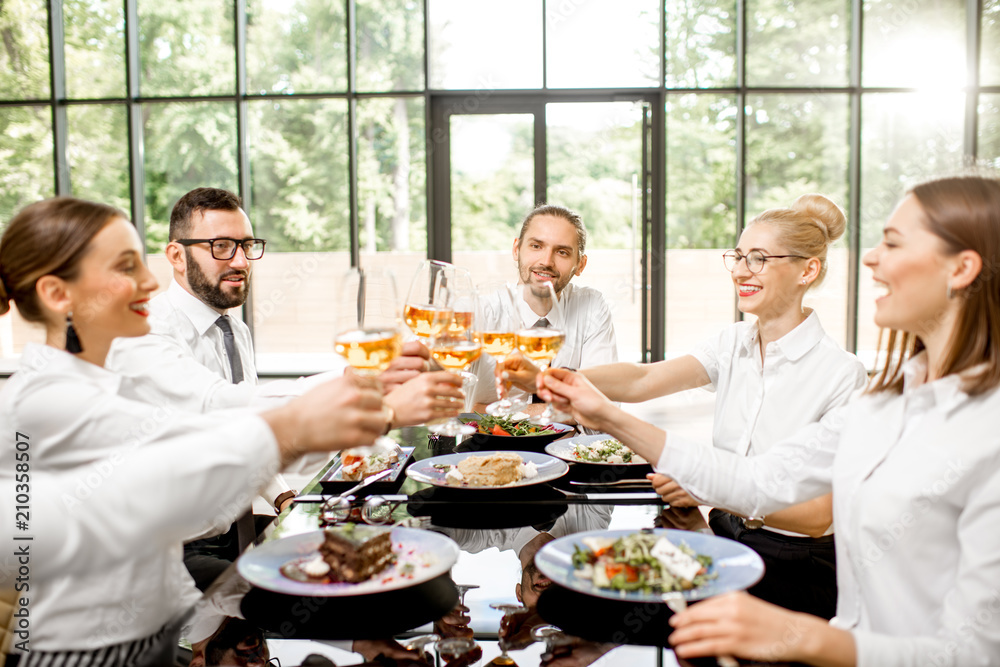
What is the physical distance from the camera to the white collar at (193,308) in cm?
269

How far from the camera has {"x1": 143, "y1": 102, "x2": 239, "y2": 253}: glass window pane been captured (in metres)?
7.00

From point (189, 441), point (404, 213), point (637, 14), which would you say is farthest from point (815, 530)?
point (637, 14)

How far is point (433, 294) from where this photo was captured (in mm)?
1583

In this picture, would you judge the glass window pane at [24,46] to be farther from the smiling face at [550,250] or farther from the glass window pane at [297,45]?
the smiling face at [550,250]

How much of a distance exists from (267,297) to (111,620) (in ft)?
20.2

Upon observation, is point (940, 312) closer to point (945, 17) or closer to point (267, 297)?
point (267, 297)

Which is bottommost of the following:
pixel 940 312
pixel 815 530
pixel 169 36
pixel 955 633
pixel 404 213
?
pixel 815 530

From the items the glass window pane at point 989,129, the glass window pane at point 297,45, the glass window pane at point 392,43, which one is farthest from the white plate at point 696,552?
the glass window pane at point 989,129

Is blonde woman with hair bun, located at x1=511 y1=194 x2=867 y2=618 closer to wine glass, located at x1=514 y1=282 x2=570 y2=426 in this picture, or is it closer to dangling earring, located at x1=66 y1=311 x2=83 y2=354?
wine glass, located at x1=514 y1=282 x2=570 y2=426

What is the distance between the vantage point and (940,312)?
1.32 m

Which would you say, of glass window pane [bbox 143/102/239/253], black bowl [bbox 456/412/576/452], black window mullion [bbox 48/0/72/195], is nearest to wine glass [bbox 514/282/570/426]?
black bowl [bbox 456/412/576/452]

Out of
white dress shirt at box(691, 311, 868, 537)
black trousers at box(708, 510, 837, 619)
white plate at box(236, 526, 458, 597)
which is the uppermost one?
white dress shirt at box(691, 311, 868, 537)

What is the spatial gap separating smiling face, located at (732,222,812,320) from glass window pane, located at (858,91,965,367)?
534 centimetres

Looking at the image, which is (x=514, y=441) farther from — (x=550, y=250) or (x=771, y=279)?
(x=550, y=250)
